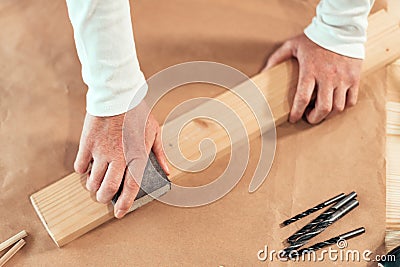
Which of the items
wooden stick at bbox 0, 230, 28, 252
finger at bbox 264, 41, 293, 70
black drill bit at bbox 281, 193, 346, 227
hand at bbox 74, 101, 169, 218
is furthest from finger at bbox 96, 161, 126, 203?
finger at bbox 264, 41, 293, 70

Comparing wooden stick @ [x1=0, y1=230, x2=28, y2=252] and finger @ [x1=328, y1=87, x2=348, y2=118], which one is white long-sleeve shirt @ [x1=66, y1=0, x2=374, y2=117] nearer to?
wooden stick @ [x1=0, y1=230, x2=28, y2=252]

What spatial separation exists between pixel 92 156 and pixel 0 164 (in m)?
0.21

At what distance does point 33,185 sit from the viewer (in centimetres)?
99

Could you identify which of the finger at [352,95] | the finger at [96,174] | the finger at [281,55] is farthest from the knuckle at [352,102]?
the finger at [96,174]

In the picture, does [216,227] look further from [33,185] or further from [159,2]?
[159,2]

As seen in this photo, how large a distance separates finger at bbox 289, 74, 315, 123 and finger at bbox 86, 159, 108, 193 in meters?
0.37

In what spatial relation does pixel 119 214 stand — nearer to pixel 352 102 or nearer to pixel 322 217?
pixel 322 217

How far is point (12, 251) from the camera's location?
92 cm

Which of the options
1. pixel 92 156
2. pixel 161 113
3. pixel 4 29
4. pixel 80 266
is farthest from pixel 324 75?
pixel 4 29

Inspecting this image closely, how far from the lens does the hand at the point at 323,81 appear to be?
103 cm

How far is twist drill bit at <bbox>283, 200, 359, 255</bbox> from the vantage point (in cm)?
94

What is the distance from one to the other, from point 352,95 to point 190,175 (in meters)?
0.35

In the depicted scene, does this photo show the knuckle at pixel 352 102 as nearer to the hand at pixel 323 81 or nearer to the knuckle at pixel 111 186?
the hand at pixel 323 81

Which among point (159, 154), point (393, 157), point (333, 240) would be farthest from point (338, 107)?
point (159, 154)
